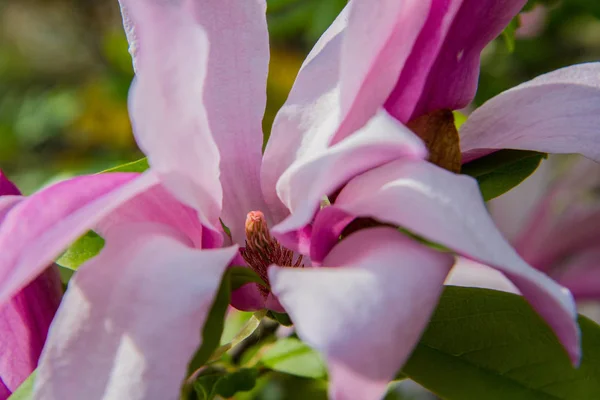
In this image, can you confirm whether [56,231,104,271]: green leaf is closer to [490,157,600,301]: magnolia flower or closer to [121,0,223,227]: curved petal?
[121,0,223,227]: curved petal

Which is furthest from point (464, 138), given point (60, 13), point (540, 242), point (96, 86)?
point (60, 13)

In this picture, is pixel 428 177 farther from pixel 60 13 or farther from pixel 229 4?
pixel 60 13

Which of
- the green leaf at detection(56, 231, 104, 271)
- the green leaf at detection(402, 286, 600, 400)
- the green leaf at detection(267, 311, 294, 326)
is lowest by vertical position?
the green leaf at detection(402, 286, 600, 400)

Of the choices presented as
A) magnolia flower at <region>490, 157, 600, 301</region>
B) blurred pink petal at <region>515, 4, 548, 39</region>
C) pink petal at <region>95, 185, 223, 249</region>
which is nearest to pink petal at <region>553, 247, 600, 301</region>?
magnolia flower at <region>490, 157, 600, 301</region>

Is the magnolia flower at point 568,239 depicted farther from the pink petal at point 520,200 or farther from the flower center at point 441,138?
the flower center at point 441,138

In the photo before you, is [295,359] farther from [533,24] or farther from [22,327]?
[533,24]

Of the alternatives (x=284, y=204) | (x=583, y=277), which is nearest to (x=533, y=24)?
(x=583, y=277)
